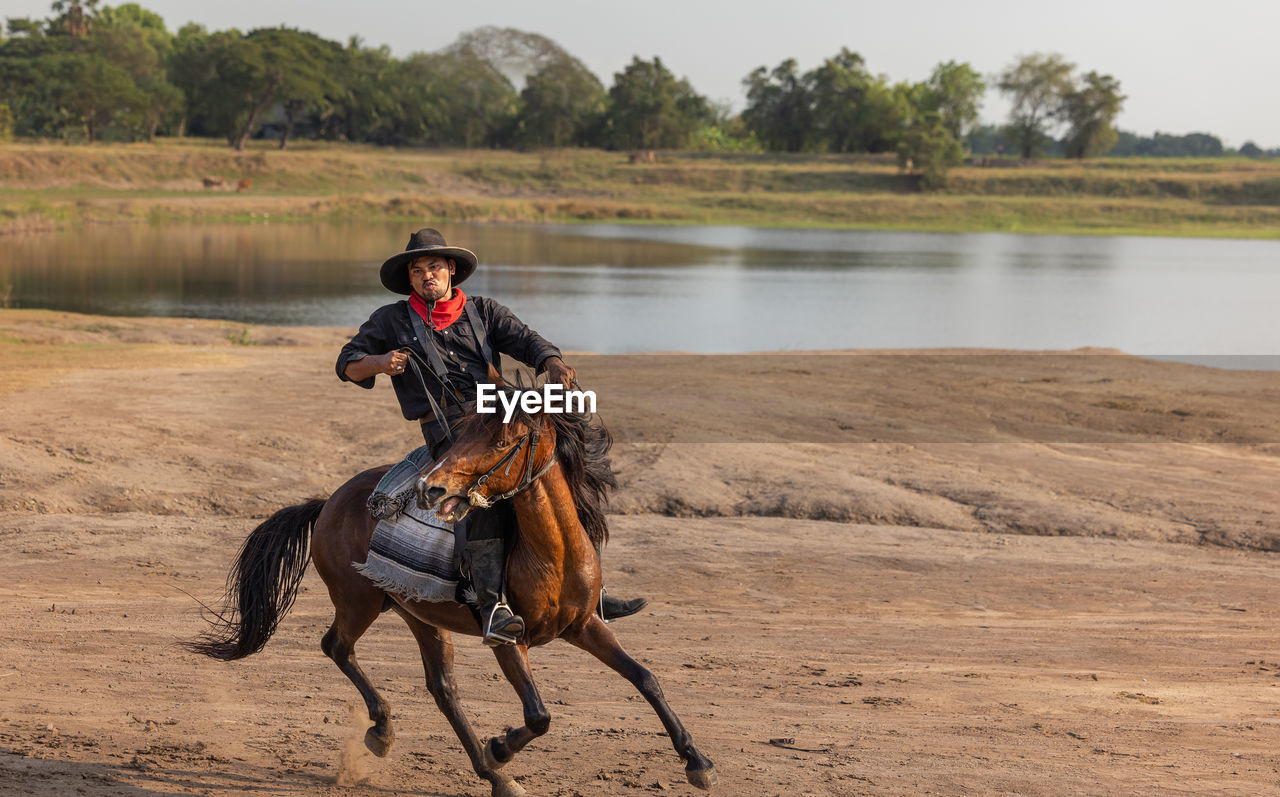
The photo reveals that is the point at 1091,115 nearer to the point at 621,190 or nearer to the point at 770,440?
the point at 621,190

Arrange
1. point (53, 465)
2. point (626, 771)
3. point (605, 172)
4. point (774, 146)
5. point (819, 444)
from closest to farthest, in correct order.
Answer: point (626, 771)
point (53, 465)
point (819, 444)
point (605, 172)
point (774, 146)

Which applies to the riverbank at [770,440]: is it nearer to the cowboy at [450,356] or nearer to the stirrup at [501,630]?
the cowboy at [450,356]

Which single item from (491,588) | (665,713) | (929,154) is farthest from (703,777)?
(929,154)

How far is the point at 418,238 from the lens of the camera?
17.5 feet

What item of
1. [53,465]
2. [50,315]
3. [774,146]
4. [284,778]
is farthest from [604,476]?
[774,146]

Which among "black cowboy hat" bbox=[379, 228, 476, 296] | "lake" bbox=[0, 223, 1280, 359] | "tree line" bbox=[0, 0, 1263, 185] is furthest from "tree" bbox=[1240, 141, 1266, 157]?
"black cowboy hat" bbox=[379, 228, 476, 296]

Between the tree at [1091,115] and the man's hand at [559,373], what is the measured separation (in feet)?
371

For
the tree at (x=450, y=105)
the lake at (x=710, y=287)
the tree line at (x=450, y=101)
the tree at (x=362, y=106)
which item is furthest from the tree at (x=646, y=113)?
the lake at (x=710, y=287)

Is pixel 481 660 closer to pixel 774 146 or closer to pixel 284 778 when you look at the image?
pixel 284 778

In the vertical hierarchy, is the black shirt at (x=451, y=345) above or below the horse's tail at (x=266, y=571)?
above

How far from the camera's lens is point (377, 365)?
496cm

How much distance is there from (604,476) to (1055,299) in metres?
34.7

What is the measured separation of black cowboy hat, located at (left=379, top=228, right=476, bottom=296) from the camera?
5.21 metres

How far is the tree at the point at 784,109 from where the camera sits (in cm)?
10588
